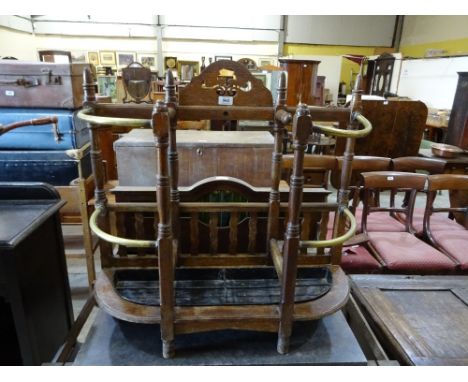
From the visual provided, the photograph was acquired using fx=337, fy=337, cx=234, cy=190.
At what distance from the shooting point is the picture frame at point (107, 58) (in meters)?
8.09

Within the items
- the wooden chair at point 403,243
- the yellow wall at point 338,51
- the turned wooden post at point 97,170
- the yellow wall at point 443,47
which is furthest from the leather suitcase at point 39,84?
the yellow wall at point 338,51

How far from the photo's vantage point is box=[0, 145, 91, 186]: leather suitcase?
2307 millimetres

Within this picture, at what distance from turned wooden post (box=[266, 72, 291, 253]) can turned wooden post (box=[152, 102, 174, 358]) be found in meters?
0.46

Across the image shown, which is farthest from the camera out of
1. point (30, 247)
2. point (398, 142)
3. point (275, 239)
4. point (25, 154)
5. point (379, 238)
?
point (398, 142)

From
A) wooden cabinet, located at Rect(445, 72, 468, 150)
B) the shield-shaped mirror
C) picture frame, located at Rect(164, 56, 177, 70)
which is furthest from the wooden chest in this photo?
picture frame, located at Rect(164, 56, 177, 70)

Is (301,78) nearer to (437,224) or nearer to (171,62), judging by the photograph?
(437,224)

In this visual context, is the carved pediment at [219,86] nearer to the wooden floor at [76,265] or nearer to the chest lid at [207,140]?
the chest lid at [207,140]

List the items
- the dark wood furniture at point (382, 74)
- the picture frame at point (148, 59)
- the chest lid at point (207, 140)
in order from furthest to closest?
the picture frame at point (148, 59) < the dark wood furniture at point (382, 74) < the chest lid at point (207, 140)

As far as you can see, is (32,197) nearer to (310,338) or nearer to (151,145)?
(151,145)

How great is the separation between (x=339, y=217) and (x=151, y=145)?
3.35 ft

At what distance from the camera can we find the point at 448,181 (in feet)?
6.93

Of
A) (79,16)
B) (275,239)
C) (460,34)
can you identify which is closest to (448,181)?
(275,239)

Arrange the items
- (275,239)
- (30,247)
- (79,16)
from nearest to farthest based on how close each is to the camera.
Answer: (30,247)
(275,239)
(79,16)

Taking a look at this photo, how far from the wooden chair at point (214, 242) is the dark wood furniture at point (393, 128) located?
2.72 meters
